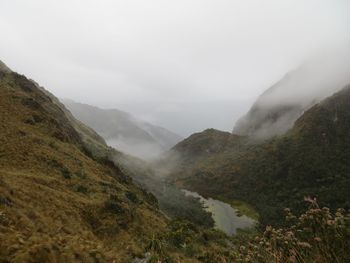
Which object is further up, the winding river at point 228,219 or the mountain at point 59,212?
the mountain at point 59,212

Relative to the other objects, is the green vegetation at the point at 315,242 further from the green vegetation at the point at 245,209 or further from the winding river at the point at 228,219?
the green vegetation at the point at 245,209

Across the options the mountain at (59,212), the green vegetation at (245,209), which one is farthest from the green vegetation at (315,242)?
the green vegetation at (245,209)

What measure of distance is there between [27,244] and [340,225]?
988cm

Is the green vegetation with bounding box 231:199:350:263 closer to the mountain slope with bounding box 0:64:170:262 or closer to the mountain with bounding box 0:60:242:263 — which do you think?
the mountain with bounding box 0:60:242:263

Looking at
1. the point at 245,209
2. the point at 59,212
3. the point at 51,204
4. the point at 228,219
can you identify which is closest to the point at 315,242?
the point at 59,212

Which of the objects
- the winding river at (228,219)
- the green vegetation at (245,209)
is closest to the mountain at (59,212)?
the winding river at (228,219)

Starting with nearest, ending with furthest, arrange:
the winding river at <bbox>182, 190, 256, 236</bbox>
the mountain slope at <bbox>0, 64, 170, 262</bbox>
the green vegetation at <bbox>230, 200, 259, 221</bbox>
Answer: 1. the mountain slope at <bbox>0, 64, 170, 262</bbox>
2. the winding river at <bbox>182, 190, 256, 236</bbox>
3. the green vegetation at <bbox>230, 200, 259, 221</bbox>

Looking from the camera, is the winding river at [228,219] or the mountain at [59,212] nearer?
the mountain at [59,212]

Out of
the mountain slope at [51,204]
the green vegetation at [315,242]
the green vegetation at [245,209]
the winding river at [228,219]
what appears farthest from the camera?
the green vegetation at [245,209]

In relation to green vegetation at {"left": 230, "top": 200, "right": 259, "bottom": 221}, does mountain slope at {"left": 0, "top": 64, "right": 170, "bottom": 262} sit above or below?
above

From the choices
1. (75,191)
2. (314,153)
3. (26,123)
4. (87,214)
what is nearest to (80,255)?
(87,214)

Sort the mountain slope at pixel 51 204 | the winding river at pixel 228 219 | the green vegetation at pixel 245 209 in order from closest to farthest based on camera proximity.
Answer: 1. the mountain slope at pixel 51 204
2. the winding river at pixel 228 219
3. the green vegetation at pixel 245 209

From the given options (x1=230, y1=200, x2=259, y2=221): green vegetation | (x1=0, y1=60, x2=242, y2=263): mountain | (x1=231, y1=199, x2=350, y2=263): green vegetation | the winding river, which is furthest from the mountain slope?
(x1=230, y1=200, x2=259, y2=221): green vegetation

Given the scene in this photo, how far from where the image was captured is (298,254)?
5.30 m
